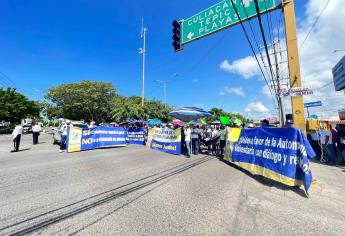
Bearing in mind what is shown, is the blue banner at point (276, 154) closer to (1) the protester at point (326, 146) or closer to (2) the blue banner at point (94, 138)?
(1) the protester at point (326, 146)

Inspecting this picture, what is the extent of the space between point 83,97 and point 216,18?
34732 mm

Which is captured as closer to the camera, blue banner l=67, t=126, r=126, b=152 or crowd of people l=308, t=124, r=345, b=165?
crowd of people l=308, t=124, r=345, b=165

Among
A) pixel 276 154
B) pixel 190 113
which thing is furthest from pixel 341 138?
pixel 190 113

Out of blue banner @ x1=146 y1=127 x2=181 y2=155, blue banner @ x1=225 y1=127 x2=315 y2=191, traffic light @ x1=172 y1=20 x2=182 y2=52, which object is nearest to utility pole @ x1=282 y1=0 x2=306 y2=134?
blue banner @ x1=225 y1=127 x2=315 y2=191

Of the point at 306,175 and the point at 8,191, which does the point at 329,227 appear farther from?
the point at 8,191

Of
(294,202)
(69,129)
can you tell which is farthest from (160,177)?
(69,129)

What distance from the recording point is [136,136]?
589 inches

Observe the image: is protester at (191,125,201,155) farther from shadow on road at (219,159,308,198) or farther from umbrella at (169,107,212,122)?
shadow on road at (219,159,308,198)

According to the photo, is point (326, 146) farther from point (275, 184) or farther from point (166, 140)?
point (166, 140)

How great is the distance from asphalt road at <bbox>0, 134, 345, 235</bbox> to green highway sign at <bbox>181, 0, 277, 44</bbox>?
20.4ft

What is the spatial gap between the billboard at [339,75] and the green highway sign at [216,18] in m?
17.5

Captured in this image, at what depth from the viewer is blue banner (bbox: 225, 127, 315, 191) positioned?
15.3 ft

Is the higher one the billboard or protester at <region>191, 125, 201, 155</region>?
the billboard

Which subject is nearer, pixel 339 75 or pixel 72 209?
pixel 72 209
